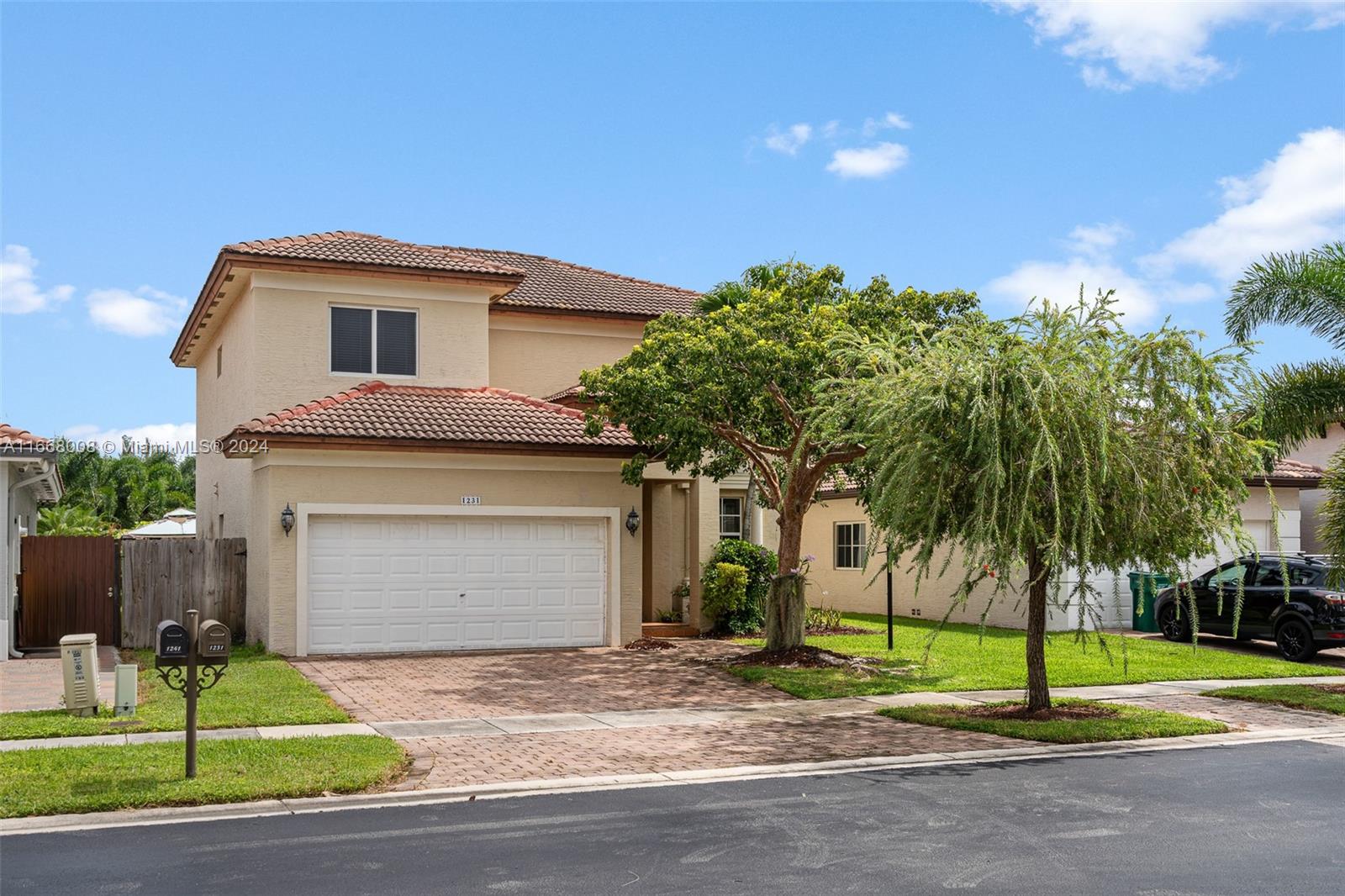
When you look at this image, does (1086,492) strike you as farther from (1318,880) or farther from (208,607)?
(208,607)

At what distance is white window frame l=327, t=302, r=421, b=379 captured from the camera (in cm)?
2189

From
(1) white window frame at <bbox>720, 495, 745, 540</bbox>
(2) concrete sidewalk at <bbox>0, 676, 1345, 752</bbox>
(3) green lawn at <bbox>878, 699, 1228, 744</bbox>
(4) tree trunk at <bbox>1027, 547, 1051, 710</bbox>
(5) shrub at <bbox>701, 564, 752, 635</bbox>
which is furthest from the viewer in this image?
(1) white window frame at <bbox>720, 495, 745, 540</bbox>

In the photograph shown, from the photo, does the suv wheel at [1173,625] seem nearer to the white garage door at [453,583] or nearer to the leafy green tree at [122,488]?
the white garage door at [453,583]

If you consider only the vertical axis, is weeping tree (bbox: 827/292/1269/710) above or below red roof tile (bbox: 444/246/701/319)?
below

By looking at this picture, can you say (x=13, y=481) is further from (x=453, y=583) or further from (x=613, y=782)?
(x=613, y=782)

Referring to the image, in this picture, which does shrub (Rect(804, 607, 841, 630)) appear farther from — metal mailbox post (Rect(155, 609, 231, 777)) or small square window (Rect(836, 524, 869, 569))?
metal mailbox post (Rect(155, 609, 231, 777))

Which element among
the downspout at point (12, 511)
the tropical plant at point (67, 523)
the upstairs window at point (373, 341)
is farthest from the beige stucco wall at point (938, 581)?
the tropical plant at point (67, 523)

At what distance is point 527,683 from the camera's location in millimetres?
16172

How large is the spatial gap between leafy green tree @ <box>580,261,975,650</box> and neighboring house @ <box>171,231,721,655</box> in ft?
6.22

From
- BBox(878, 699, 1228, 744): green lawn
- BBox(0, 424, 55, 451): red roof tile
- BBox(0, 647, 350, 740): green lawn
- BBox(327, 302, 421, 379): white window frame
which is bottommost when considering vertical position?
BBox(878, 699, 1228, 744): green lawn

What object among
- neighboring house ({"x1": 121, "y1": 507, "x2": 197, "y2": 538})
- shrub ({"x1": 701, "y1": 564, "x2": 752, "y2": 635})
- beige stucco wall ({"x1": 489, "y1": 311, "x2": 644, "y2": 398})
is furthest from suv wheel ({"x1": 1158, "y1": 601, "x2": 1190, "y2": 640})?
neighboring house ({"x1": 121, "y1": 507, "x2": 197, "y2": 538})

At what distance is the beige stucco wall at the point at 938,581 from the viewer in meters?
24.2

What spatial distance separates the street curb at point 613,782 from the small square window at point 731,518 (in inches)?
502

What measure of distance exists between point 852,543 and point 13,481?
18.1m
